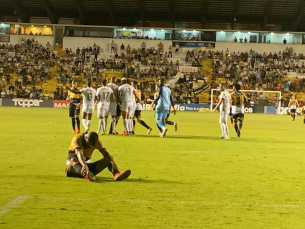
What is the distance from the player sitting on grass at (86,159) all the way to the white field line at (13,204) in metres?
1.46

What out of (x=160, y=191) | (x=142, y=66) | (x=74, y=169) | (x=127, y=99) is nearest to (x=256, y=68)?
(x=142, y=66)

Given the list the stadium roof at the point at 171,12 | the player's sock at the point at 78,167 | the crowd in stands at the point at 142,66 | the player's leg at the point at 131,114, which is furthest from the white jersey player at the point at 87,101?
the stadium roof at the point at 171,12

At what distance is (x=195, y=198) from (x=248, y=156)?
6616 millimetres

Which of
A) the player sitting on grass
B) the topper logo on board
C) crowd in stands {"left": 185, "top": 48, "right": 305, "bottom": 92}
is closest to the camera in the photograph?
the player sitting on grass

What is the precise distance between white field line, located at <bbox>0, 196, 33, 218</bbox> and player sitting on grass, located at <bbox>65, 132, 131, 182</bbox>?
146 centimetres

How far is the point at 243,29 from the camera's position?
2596 inches

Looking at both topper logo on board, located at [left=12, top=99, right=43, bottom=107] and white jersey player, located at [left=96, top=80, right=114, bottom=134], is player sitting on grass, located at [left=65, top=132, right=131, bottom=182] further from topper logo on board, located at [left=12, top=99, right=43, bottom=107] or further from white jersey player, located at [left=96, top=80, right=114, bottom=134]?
topper logo on board, located at [left=12, top=99, right=43, bottom=107]

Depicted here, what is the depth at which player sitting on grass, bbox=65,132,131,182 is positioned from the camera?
905cm

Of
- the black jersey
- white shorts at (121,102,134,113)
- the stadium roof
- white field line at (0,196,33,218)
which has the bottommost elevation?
white field line at (0,196,33,218)

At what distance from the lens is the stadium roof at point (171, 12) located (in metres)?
60.9

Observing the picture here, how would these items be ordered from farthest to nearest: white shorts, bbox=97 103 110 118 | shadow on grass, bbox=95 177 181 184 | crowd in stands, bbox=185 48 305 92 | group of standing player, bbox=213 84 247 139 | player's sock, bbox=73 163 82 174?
crowd in stands, bbox=185 48 305 92
white shorts, bbox=97 103 110 118
group of standing player, bbox=213 84 247 139
shadow on grass, bbox=95 177 181 184
player's sock, bbox=73 163 82 174

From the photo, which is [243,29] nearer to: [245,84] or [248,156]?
[245,84]

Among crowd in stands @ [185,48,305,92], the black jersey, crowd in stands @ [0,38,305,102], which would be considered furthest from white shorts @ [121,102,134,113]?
crowd in stands @ [185,48,305,92]

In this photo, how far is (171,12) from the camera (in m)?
63.2
